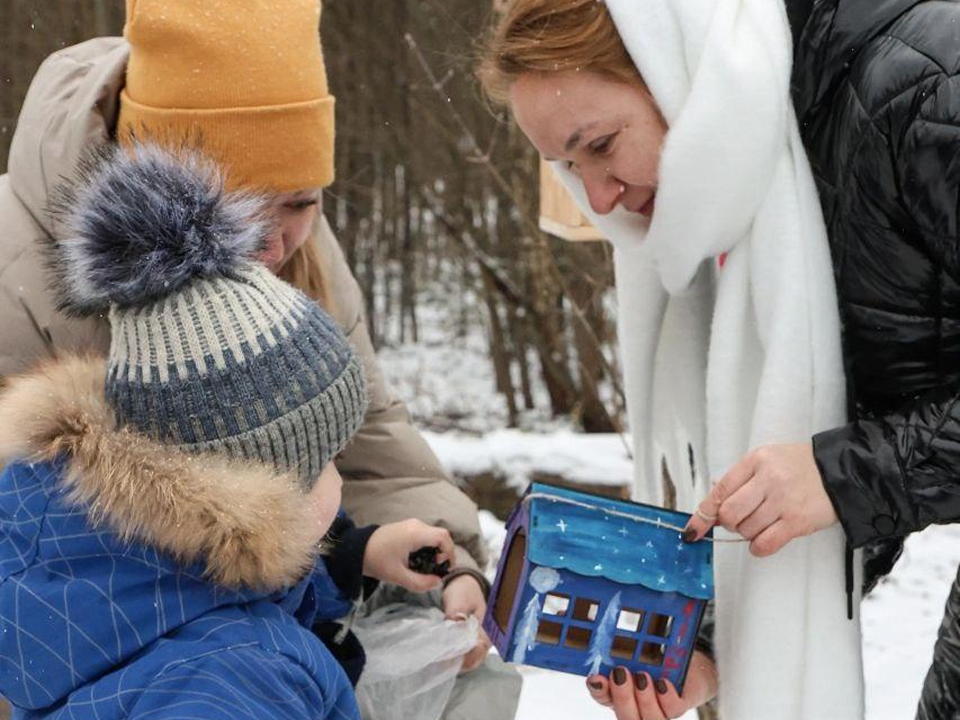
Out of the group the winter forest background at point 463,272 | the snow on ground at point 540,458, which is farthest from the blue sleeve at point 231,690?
the snow on ground at point 540,458

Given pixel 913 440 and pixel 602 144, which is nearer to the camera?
pixel 913 440

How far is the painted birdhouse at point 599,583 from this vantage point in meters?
1.80

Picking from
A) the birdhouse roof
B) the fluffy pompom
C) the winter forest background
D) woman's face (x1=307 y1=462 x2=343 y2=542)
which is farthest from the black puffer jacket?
the winter forest background

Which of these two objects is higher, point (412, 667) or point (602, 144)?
point (602, 144)

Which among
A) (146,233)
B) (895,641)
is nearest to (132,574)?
(146,233)

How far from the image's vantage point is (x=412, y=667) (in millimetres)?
2197

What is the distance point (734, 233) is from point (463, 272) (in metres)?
6.83

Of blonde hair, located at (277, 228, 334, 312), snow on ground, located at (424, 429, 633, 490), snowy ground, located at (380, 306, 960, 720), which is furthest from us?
snow on ground, located at (424, 429, 633, 490)

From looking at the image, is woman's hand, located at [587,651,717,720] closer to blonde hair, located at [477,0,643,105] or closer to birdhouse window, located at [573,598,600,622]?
birdhouse window, located at [573,598,600,622]

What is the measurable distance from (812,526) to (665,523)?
22 centimetres

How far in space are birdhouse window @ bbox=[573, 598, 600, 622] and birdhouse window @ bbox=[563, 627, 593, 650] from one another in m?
0.02

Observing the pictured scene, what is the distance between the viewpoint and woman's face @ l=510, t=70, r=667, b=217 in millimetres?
1895

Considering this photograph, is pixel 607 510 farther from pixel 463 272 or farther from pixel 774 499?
pixel 463 272

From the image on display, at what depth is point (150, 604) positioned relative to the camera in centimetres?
161
